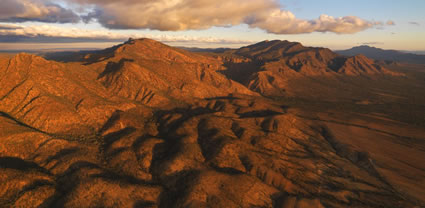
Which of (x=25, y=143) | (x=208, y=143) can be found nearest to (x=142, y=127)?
(x=208, y=143)

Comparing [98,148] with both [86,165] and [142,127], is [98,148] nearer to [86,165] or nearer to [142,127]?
[86,165]

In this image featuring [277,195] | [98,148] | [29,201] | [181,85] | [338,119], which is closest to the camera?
[29,201]

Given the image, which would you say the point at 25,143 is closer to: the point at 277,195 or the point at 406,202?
the point at 277,195

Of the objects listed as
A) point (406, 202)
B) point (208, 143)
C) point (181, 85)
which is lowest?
point (406, 202)

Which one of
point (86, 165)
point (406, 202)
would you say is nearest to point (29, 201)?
point (86, 165)

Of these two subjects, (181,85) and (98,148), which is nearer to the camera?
(98,148)

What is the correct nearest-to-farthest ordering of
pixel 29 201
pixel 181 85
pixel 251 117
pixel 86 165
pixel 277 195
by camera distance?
pixel 29 201, pixel 277 195, pixel 86 165, pixel 251 117, pixel 181 85

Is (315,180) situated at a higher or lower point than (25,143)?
lower
